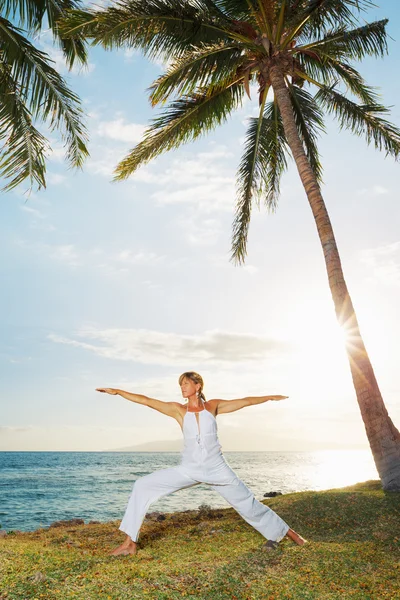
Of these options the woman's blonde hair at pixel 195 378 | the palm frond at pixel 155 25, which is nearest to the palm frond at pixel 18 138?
the palm frond at pixel 155 25

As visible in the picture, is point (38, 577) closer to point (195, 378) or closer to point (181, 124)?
point (195, 378)

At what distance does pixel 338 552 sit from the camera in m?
5.57

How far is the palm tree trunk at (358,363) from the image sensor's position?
878 centimetres

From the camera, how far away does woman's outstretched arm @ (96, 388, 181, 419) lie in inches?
233

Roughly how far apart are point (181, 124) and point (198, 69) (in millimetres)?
1690

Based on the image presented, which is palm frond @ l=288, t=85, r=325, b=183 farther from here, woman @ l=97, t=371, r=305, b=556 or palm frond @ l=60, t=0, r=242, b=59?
woman @ l=97, t=371, r=305, b=556

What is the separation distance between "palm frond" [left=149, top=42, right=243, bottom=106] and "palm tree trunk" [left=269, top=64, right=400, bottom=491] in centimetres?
260

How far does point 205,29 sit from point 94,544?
38.7 feet

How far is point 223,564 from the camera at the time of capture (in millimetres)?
5043

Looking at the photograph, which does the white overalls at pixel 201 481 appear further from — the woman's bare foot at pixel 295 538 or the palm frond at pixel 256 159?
the palm frond at pixel 256 159

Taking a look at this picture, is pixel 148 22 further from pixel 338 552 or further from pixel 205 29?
pixel 338 552

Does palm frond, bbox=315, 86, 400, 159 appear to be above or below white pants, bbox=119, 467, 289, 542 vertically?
above

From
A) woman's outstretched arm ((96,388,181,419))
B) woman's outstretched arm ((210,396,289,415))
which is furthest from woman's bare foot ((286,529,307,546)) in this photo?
woman's outstretched arm ((96,388,181,419))

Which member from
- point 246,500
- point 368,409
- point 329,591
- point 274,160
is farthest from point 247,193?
point 329,591
